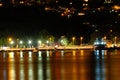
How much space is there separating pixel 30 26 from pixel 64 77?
3618 inches

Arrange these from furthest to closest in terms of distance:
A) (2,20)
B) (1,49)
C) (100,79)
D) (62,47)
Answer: (2,20) → (62,47) → (1,49) → (100,79)

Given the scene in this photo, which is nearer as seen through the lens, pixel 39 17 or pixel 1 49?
pixel 1 49

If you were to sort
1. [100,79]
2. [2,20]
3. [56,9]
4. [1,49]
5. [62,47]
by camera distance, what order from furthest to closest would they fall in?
[56,9] < [2,20] < [62,47] < [1,49] < [100,79]

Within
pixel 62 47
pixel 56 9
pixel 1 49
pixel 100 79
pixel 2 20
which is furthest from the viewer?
pixel 56 9

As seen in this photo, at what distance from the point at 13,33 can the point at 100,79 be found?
91.5m

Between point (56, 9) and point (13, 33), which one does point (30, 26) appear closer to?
point (13, 33)

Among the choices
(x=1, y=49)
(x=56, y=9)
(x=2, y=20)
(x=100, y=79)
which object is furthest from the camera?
(x=56, y=9)

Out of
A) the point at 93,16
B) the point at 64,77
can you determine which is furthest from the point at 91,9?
the point at 64,77

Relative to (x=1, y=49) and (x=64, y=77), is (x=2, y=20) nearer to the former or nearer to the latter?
(x=1, y=49)

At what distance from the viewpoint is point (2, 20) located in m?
136

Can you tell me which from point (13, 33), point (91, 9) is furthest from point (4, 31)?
point (91, 9)

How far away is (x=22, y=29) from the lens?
127812 mm

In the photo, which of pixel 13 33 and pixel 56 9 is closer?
pixel 13 33

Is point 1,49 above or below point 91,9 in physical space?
below
